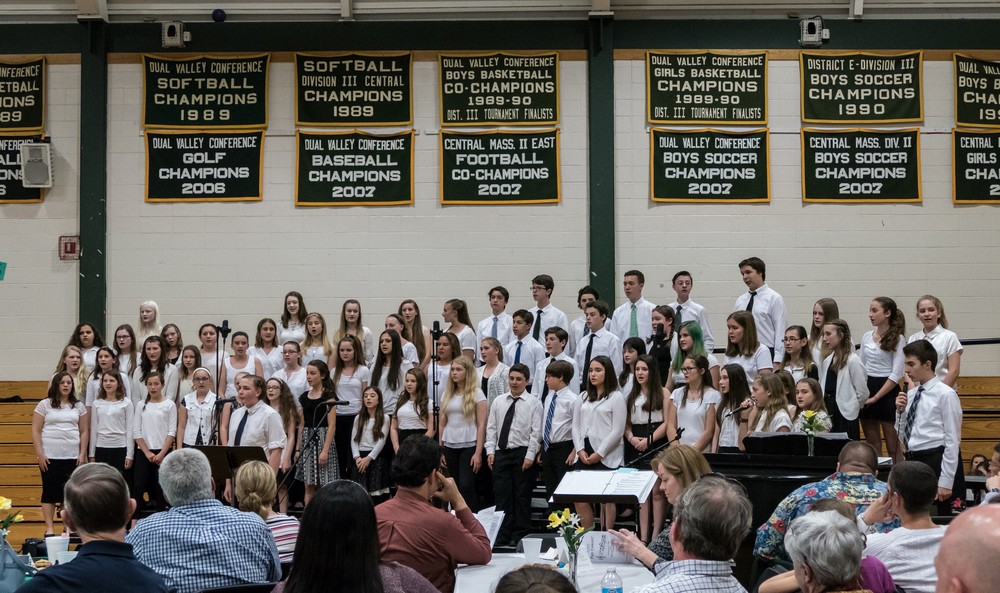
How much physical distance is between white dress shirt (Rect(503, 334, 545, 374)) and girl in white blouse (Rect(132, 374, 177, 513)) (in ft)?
10.8

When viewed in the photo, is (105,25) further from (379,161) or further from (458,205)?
(458,205)

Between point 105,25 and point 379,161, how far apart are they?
3.64 m

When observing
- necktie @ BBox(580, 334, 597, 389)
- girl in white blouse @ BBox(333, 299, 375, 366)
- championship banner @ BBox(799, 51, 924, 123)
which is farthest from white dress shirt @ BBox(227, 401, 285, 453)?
championship banner @ BBox(799, 51, 924, 123)

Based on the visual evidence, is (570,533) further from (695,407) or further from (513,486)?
(513,486)

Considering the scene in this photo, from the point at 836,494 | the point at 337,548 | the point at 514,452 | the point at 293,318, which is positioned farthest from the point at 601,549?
the point at 293,318

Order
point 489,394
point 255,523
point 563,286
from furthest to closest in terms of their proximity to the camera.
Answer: point 563,286, point 489,394, point 255,523

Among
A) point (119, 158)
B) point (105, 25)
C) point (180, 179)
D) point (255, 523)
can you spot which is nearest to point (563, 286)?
point (180, 179)

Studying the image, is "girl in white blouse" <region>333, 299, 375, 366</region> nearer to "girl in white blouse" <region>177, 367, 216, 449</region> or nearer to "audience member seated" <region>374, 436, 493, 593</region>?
"girl in white blouse" <region>177, 367, 216, 449</region>

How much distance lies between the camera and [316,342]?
434 inches

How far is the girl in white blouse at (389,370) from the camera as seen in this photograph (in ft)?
33.7

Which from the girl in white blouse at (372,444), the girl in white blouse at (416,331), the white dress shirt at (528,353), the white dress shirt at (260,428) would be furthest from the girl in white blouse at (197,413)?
the white dress shirt at (528,353)

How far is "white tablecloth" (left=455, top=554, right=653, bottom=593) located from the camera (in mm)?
4355

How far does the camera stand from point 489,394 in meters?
10.1

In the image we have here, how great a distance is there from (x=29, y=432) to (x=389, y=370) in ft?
15.2
